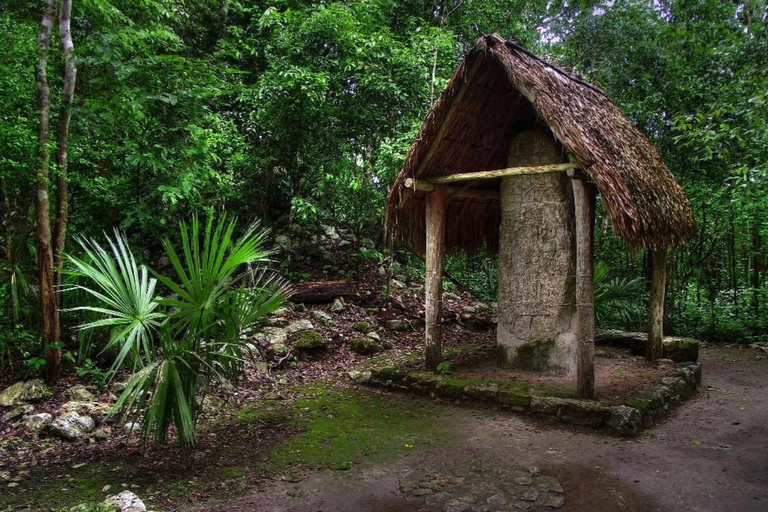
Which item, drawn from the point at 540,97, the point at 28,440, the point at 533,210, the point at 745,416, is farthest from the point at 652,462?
the point at 28,440

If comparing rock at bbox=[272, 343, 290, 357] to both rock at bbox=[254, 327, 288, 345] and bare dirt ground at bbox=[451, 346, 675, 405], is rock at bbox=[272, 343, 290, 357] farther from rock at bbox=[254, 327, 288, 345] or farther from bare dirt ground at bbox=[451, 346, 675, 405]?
bare dirt ground at bbox=[451, 346, 675, 405]

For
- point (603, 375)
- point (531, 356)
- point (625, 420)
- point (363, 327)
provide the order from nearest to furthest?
point (625, 420)
point (603, 375)
point (531, 356)
point (363, 327)

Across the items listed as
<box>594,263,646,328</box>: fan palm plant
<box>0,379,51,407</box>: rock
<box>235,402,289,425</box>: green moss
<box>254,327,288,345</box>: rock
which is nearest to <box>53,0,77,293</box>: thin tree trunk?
<box>0,379,51,407</box>: rock

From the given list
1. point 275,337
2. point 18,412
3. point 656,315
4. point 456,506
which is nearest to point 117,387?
point 18,412

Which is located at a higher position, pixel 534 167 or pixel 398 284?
pixel 534 167

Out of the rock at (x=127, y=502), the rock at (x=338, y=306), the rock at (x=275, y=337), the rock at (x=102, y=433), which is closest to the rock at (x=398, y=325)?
the rock at (x=338, y=306)

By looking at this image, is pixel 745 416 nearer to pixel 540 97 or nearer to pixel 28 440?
pixel 540 97

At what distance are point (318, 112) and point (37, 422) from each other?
5.99 meters

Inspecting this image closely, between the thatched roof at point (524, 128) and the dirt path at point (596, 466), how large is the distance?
5.79 feet

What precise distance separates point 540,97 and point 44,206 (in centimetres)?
484

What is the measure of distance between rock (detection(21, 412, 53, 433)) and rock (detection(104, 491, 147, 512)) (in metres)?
1.64

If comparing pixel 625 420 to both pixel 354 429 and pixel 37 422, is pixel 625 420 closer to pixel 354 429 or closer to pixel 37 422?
pixel 354 429

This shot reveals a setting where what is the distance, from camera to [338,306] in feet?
26.5

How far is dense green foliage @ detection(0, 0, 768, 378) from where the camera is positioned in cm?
534
